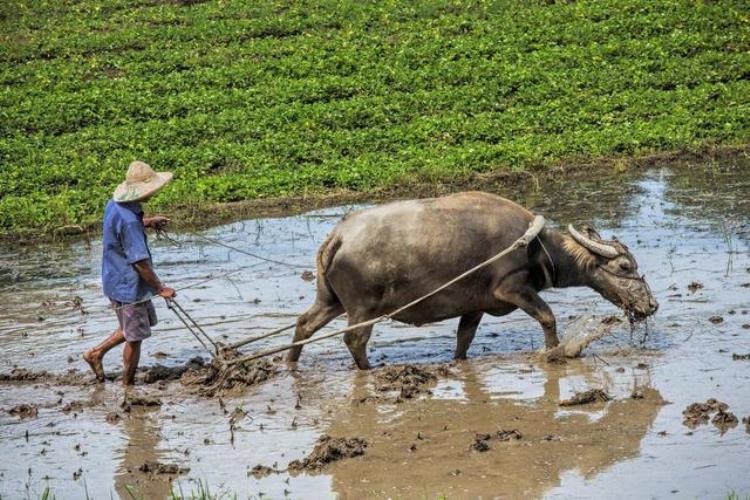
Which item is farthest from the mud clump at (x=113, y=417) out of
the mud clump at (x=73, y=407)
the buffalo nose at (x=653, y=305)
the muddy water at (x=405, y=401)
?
the buffalo nose at (x=653, y=305)

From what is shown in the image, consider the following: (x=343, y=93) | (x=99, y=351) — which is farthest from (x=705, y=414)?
(x=343, y=93)

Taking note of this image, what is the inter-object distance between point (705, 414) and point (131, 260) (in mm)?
3946

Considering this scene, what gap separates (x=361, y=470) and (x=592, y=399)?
1715 millimetres

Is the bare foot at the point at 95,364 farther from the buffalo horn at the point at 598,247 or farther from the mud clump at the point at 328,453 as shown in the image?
the buffalo horn at the point at 598,247

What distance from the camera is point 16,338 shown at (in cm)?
1043

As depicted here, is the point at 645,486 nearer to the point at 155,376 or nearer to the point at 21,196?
the point at 155,376

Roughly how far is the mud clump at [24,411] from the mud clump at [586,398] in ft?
11.4

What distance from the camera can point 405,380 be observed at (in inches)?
335

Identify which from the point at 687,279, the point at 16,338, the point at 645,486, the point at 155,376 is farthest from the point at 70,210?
the point at 645,486

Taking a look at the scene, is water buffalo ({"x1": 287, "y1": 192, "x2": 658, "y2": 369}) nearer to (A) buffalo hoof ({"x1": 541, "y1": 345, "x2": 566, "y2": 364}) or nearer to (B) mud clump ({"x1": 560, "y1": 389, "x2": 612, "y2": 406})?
(A) buffalo hoof ({"x1": 541, "y1": 345, "x2": 566, "y2": 364})

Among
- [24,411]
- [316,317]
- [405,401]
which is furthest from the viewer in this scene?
[316,317]

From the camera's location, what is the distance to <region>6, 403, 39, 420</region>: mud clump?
8.41 m

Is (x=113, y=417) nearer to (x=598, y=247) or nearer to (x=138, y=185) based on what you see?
(x=138, y=185)

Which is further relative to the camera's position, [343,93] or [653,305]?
[343,93]
